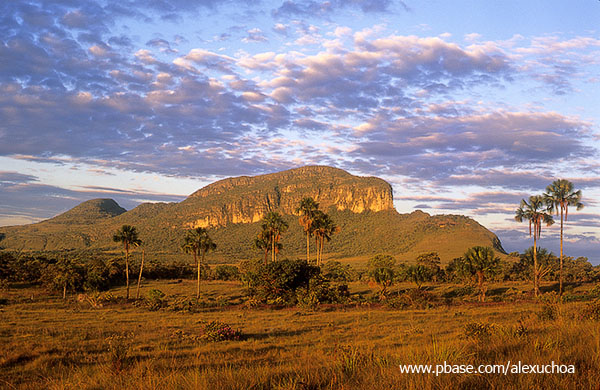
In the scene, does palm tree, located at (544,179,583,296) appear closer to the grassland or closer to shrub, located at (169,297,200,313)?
the grassland

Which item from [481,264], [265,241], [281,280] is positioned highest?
[265,241]

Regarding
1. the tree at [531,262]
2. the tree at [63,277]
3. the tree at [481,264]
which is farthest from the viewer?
the tree at [531,262]

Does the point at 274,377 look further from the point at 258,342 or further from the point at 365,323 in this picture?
the point at 365,323

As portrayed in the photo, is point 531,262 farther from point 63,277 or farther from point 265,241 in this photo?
point 63,277

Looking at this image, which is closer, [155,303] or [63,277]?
[155,303]

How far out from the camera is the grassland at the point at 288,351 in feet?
14.2

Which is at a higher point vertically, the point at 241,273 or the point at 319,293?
the point at 319,293

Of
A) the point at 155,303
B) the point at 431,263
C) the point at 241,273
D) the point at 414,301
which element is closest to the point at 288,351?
the point at 414,301

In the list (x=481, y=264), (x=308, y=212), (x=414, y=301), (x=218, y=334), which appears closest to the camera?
(x=218, y=334)

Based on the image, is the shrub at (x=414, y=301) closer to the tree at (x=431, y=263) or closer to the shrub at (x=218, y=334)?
the shrub at (x=218, y=334)

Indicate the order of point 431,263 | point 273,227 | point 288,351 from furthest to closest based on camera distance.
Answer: point 431,263 < point 273,227 < point 288,351

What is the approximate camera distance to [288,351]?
15.1 m

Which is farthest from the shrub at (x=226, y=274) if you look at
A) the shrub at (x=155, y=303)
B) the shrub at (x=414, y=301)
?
the shrub at (x=414, y=301)

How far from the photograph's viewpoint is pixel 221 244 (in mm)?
184375
